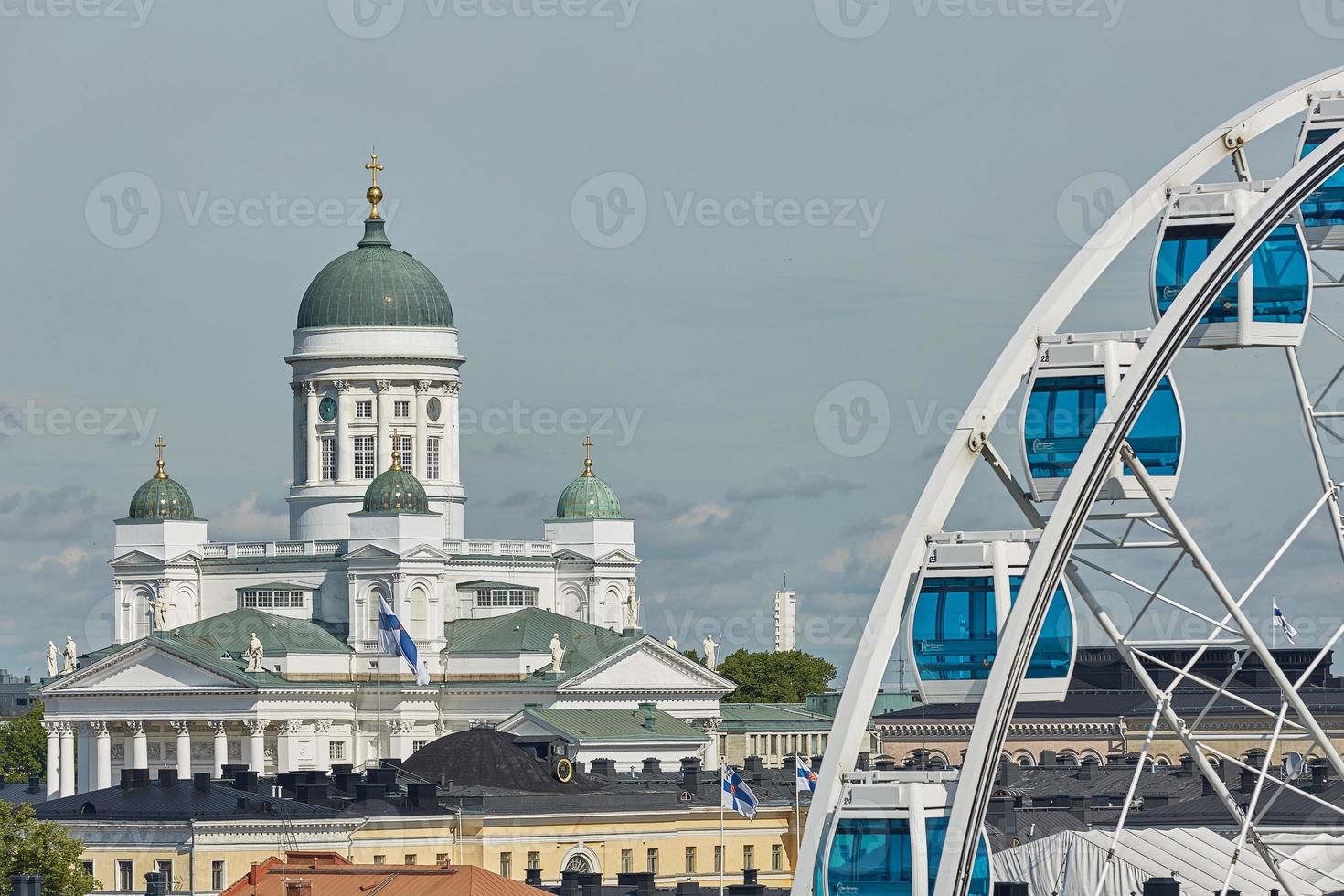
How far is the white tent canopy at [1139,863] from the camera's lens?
7481 cm

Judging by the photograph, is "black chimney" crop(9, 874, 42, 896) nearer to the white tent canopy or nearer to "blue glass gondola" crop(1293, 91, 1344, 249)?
the white tent canopy

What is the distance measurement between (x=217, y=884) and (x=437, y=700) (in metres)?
85.4

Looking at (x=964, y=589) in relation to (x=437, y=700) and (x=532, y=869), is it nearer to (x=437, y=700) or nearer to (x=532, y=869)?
(x=532, y=869)

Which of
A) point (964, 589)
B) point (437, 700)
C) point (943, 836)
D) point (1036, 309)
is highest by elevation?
point (437, 700)

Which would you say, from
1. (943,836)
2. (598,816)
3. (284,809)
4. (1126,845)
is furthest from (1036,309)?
(598,816)

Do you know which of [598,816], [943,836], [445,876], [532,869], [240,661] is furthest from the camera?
[240,661]

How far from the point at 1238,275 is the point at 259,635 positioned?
540 ft

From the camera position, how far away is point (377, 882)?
282 ft

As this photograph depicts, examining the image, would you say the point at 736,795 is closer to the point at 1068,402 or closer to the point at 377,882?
the point at 377,882

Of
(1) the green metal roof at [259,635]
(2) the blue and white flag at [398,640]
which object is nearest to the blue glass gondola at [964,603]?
(2) the blue and white flag at [398,640]

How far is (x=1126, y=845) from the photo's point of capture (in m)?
79.2

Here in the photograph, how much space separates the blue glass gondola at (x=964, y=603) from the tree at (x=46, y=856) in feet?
228

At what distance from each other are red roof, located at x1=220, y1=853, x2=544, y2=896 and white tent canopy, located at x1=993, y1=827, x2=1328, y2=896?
37.9 feet

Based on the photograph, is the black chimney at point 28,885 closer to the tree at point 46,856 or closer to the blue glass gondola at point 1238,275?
the tree at point 46,856
